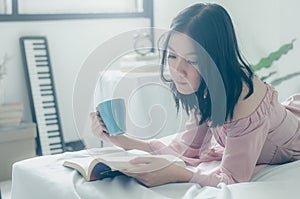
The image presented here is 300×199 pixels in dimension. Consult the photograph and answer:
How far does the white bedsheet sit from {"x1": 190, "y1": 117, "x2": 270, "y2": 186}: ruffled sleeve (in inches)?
1.3

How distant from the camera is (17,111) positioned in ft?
8.65

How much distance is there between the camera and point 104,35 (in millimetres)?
3260

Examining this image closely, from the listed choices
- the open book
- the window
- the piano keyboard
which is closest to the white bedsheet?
the open book

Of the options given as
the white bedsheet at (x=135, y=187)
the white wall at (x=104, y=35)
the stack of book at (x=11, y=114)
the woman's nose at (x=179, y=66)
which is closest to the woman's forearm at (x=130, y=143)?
the white bedsheet at (x=135, y=187)

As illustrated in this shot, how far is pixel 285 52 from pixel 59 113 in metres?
1.54

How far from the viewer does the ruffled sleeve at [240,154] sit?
1039mm

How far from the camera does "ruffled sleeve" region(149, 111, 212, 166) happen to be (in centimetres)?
130

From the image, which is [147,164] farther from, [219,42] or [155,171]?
[219,42]

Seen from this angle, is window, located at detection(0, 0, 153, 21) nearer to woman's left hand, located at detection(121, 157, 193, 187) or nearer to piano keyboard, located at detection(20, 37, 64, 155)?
piano keyboard, located at detection(20, 37, 64, 155)

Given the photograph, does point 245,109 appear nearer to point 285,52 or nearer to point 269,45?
point 285,52

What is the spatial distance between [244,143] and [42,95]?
6.82 feet

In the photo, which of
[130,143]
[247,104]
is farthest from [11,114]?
[247,104]

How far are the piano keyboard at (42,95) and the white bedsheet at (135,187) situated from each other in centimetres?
167

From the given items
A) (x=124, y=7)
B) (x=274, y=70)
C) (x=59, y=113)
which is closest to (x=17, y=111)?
(x=59, y=113)
